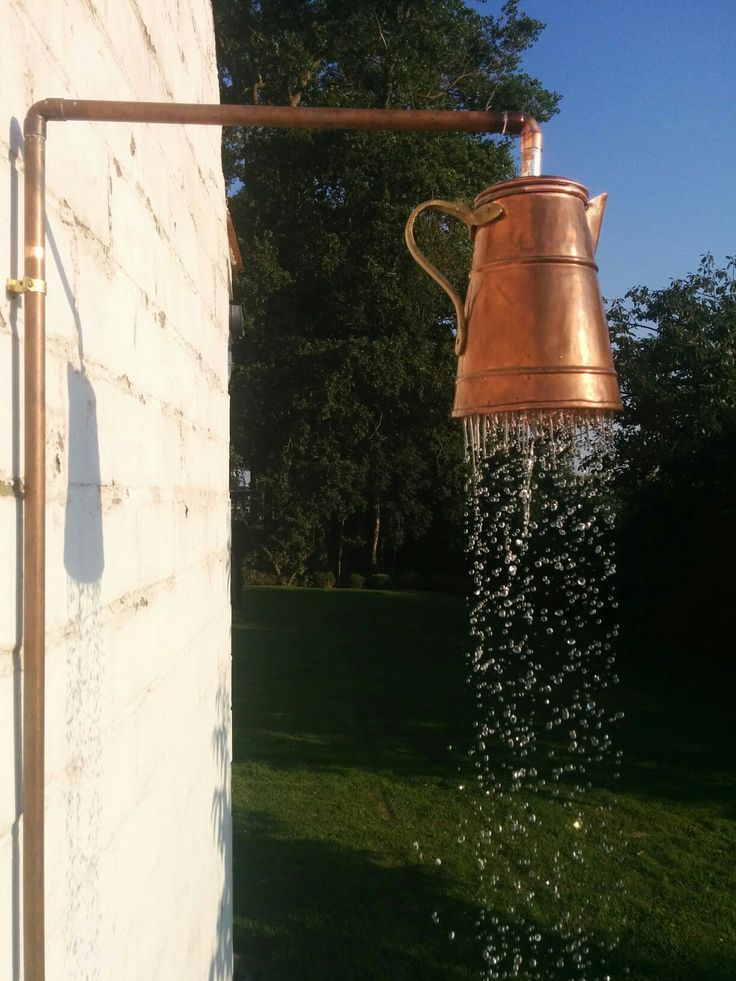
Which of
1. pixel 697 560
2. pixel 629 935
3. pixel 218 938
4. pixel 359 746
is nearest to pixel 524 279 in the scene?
pixel 218 938

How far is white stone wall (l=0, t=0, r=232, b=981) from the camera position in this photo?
1273 millimetres

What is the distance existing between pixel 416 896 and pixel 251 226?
1625cm

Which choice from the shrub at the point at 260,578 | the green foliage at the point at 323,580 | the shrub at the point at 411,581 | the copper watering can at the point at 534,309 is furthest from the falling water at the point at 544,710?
the shrub at the point at 260,578

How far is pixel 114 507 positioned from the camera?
178 centimetres

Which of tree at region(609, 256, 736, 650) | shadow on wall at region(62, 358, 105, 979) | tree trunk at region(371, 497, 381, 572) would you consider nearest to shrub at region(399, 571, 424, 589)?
tree trunk at region(371, 497, 381, 572)

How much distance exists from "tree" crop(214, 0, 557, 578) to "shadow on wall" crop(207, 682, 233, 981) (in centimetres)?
1494

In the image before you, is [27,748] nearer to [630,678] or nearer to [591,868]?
[591,868]

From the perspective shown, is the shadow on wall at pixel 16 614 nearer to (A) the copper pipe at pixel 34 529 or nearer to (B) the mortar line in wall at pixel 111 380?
(A) the copper pipe at pixel 34 529

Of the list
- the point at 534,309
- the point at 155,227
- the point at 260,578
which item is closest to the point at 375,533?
the point at 260,578

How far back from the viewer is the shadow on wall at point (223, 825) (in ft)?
11.2

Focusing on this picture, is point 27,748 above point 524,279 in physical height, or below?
below

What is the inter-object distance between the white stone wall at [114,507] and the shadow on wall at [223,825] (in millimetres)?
286

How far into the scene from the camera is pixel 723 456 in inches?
464

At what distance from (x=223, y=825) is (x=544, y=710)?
675 centimetres
